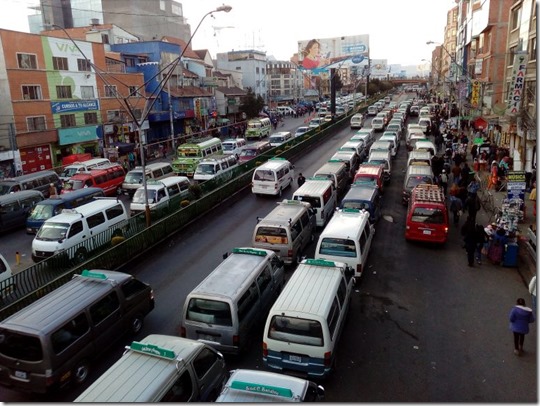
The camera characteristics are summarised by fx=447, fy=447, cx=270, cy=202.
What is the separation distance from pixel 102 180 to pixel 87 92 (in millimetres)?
19329

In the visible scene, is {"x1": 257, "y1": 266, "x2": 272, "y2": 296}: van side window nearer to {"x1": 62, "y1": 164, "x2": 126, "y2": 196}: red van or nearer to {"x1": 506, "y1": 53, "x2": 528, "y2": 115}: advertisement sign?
{"x1": 62, "y1": 164, "x2": 126, "y2": 196}: red van

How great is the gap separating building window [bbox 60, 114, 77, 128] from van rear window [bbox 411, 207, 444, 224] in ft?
107

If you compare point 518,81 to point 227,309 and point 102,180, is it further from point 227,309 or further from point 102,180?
point 102,180

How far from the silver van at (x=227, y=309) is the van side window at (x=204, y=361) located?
1.37 metres

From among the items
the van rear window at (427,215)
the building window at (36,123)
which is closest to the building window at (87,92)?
the building window at (36,123)

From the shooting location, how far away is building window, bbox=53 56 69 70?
1524 inches

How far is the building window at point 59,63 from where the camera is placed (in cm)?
3872

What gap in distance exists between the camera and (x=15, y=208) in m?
21.8

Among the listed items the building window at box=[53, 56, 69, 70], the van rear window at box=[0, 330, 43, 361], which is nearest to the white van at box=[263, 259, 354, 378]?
the van rear window at box=[0, 330, 43, 361]

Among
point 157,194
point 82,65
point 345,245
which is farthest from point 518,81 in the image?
point 82,65

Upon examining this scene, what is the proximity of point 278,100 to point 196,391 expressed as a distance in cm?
11179

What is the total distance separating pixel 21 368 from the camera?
29.4 feet

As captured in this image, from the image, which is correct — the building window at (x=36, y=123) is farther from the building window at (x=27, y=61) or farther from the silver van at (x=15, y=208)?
the silver van at (x=15, y=208)

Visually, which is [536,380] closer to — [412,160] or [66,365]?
[66,365]
